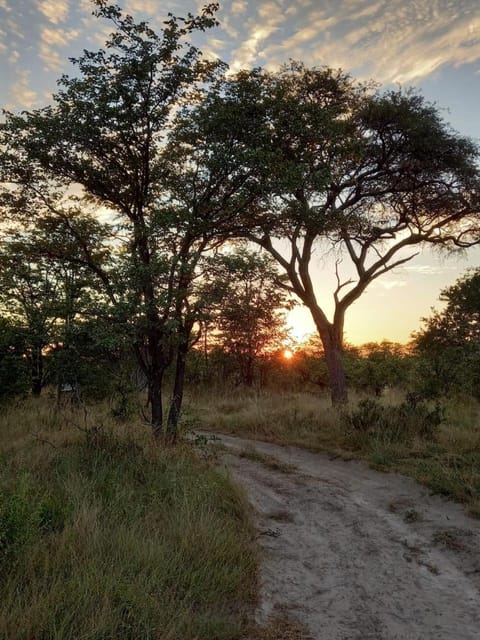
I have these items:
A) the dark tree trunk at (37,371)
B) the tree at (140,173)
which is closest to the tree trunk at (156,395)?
the tree at (140,173)

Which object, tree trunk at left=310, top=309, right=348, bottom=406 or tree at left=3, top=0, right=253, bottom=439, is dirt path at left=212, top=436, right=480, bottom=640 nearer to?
tree at left=3, top=0, right=253, bottom=439

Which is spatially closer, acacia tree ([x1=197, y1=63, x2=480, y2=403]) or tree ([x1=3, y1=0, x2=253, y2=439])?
tree ([x1=3, y1=0, x2=253, y2=439])

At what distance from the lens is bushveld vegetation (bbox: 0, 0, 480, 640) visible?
4.09 meters

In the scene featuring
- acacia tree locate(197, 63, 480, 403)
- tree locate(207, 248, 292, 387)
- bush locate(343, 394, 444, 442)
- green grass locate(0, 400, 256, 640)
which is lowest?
green grass locate(0, 400, 256, 640)

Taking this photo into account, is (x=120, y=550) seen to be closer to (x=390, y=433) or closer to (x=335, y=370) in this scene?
(x=390, y=433)

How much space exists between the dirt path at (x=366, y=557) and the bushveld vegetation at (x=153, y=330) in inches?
19.7

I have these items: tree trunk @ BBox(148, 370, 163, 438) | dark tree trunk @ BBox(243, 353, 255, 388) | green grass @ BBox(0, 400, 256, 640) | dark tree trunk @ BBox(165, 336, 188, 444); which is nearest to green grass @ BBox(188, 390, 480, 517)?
dark tree trunk @ BBox(165, 336, 188, 444)

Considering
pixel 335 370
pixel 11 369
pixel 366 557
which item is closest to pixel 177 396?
pixel 366 557

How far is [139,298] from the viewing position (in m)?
8.34

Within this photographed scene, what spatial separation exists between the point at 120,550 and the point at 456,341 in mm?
23859

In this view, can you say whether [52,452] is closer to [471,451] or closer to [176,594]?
[176,594]

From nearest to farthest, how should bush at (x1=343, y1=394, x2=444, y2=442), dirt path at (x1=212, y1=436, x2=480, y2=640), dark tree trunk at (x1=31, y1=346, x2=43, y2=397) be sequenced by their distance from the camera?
1. dirt path at (x1=212, y1=436, x2=480, y2=640)
2. bush at (x1=343, y1=394, x2=444, y2=442)
3. dark tree trunk at (x1=31, y1=346, x2=43, y2=397)

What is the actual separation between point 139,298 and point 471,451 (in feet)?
23.6

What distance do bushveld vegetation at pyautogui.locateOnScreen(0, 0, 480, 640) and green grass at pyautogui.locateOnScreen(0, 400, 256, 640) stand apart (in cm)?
2
